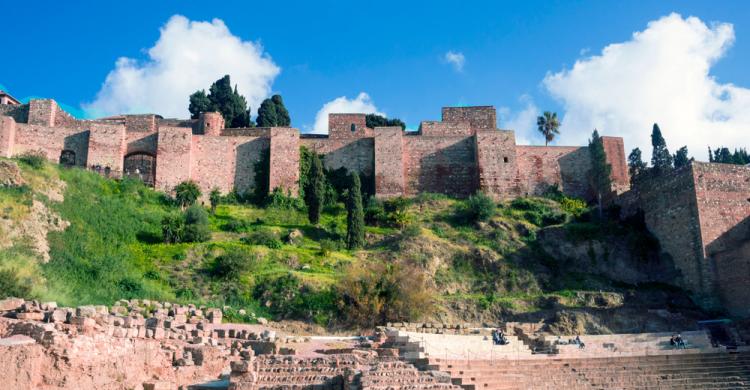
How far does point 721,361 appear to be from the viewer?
66.6 feet

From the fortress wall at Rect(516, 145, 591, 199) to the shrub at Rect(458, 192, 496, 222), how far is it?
435cm

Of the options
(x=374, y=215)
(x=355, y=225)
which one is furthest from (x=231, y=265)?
(x=374, y=215)

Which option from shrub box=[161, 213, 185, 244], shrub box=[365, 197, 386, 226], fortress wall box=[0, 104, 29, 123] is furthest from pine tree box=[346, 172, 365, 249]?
fortress wall box=[0, 104, 29, 123]

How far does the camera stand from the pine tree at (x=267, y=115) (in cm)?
4303

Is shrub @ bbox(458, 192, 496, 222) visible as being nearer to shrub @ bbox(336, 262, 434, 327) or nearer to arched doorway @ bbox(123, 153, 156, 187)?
shrub @ bbox(336, 262, 434, 327)

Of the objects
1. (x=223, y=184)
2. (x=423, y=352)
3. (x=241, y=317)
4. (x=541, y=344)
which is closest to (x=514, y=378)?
(x=423, y=352)

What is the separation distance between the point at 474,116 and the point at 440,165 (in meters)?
3.76

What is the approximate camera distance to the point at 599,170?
34469 mm

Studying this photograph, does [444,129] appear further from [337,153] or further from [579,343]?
[579,343]

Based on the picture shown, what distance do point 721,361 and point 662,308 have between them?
218 inches

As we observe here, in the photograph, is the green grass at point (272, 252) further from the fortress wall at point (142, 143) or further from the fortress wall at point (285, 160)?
the fortress wall at point (142, 143)

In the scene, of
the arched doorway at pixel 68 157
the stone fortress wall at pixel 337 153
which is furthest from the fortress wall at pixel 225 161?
the arched doorway at pixel 68 157

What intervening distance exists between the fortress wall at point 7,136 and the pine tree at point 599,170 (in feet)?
86.1

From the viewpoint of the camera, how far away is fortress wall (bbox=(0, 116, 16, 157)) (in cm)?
3195
